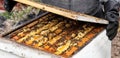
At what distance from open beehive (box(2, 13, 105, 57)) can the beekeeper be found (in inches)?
5.9

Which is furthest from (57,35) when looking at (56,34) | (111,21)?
(111,21)

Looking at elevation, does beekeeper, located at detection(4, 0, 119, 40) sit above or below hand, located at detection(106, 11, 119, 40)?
above

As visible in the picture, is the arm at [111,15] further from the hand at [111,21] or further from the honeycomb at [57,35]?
the honeycomb at [57,35]

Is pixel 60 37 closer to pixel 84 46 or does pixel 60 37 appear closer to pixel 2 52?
pixel 84 46

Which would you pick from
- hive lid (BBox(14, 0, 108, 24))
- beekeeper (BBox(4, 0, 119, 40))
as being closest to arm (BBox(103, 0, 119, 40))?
beekeeper (BBox(4, 0, 119, 40))

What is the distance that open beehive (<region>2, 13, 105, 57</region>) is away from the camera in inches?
81.0

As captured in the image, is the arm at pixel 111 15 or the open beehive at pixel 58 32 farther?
the arm at pixel 111 15

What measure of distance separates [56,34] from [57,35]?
0.8 inches

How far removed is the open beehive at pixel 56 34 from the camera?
2057 mm

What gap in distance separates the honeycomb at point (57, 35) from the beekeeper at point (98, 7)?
15cm

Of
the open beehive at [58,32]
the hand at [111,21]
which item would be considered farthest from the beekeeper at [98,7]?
the open beehive at [58,32]

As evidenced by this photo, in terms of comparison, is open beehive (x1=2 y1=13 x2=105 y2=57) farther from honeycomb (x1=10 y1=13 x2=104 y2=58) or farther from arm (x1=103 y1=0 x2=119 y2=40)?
arm (x1=103 y1=0 x2=119 y2=40)

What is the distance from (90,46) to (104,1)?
49cm

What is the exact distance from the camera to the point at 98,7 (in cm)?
247
